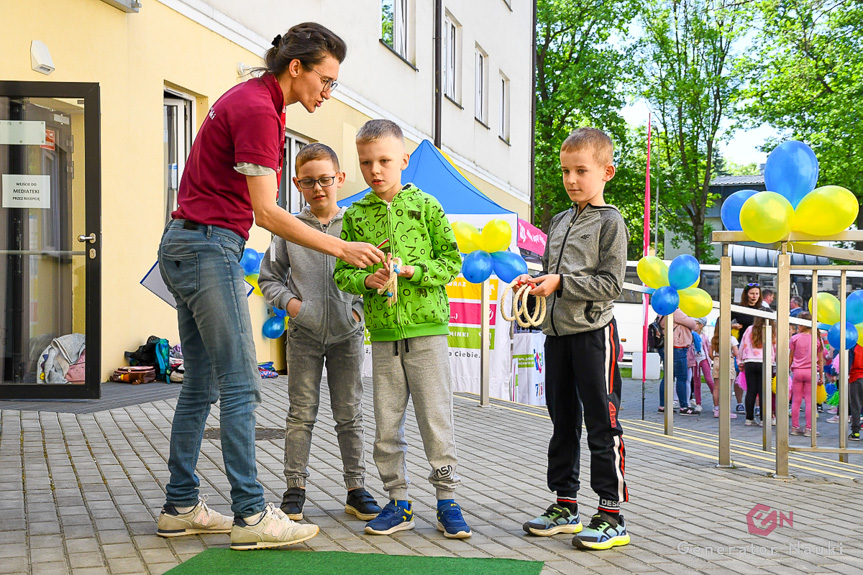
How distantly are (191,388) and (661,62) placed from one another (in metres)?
37.5

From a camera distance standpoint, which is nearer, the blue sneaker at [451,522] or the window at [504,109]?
the blue sneaker at [451,522]

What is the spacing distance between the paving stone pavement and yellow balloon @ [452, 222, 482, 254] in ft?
7.10

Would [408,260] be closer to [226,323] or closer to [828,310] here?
[226,323]

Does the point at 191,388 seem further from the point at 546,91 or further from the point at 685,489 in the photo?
the point at 546,91

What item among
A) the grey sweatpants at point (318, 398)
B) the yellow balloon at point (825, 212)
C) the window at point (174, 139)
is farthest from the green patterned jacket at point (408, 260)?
the window at point (174, 139)

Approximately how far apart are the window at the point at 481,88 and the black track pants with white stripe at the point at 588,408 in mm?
19242

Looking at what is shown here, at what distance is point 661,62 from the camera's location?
125 feet

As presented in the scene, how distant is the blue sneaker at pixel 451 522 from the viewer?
3881 millimetres

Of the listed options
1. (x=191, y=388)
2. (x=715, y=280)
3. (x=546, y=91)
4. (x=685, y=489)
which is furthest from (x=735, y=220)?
(x=546, y=91)

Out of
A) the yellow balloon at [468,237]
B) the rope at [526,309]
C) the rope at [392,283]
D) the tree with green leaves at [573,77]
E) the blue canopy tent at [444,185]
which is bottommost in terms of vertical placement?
the rope at [526,309]

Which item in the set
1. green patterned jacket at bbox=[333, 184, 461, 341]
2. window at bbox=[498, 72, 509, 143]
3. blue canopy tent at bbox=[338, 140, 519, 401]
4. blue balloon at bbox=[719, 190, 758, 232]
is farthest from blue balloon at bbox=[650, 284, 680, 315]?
window at bbox=[498, 72, 509, 143]

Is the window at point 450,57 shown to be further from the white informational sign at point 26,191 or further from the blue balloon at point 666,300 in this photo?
the white informational sign at point 26,191

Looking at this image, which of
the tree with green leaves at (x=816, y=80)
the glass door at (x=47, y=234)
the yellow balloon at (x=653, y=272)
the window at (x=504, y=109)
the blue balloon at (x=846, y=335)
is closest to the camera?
the glass door at (x=47, y=234)

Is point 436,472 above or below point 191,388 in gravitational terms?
below
